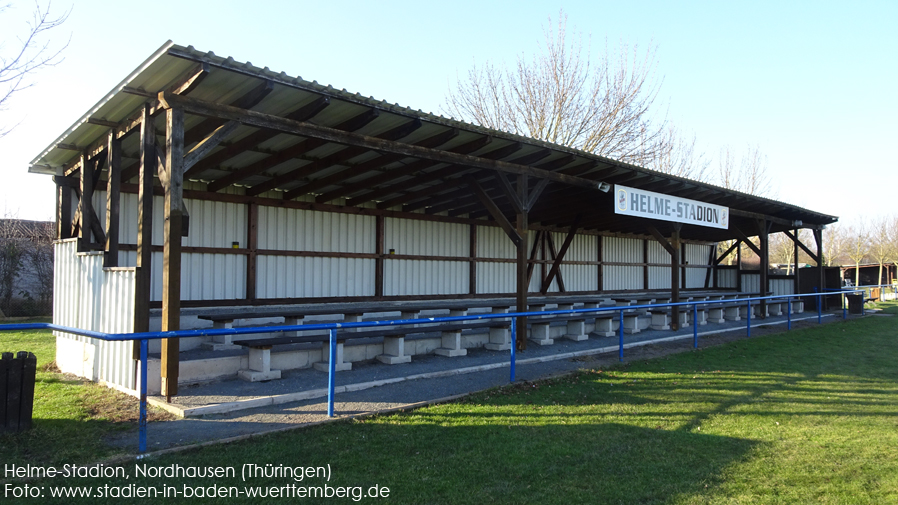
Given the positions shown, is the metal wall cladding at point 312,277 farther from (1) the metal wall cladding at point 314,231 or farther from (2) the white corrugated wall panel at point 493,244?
(2) the white corrugated wall panel at point 493,244

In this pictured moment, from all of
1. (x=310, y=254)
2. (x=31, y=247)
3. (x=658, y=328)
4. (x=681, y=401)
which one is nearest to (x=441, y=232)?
(x=310, y=254)

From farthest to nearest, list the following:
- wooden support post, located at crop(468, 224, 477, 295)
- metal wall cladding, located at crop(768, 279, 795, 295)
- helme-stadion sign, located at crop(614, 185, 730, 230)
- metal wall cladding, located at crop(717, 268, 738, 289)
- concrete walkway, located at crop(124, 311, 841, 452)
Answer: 1. metal wall cladding, located at crop(717, 268, 738, 289)
2. metal wall cladding, located at crop(768, 279, 795, 295)
3. wooden support post, located at crop(468, 224, 477, 295)
4. helme-stadion sign, located at crop(614, 185, 730, 230)
5. concrete walkway, located at crop(124, 311, 841, 452)

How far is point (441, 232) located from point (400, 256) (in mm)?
A: 1402

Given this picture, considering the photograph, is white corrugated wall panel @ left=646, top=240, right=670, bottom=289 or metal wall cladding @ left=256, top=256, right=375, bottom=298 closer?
metal wall cladding @ left=256, top=256, right=375, bottom=298

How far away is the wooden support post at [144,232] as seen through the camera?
232 inches

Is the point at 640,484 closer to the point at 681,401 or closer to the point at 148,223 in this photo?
the point at 681,401

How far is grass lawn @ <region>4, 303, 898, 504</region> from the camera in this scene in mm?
3805

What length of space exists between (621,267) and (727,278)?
6860mm

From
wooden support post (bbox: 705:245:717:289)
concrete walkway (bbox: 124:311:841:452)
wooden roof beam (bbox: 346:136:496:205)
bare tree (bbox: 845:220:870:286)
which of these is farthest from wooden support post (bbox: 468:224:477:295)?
bare tree (bbox: 845:220:870:286)

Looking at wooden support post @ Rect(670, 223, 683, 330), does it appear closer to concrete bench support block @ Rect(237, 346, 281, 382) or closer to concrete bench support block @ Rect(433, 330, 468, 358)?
concrete bench support block @ Rect(433, 330, 468, 358)

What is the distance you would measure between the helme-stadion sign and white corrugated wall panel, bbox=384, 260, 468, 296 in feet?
14.1

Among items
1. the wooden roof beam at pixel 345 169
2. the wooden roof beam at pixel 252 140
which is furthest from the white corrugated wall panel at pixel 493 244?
the wooden roof beam at pixel 252 140

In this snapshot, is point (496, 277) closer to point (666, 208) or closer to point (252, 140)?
point (666, 208)

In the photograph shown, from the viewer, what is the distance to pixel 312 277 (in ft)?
35.0
